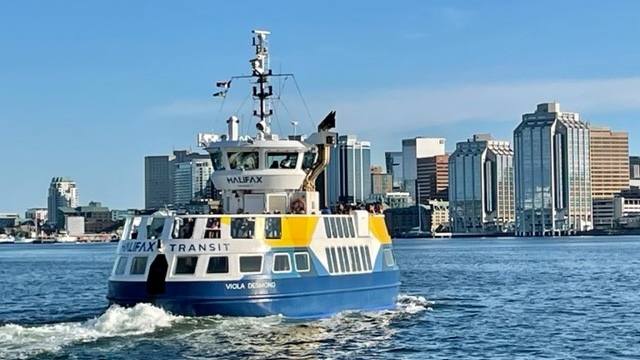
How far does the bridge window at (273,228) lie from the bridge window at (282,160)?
12.3 feet

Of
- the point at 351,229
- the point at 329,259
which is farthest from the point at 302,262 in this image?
the point at 351,229

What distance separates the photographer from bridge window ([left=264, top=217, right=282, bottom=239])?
40031 mm

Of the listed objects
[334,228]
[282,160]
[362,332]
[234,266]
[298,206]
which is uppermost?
[282,160]

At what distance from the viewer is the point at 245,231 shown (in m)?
39.7

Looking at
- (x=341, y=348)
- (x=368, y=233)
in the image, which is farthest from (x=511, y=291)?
(x=341, y=348)

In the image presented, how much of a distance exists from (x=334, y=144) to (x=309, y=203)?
323 centimetres

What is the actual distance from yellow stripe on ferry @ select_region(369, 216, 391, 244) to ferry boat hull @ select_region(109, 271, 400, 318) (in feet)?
11.4

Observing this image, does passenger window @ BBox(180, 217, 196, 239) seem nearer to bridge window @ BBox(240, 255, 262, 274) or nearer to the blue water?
bridge window @ BBox(240, 255, 262, 274)

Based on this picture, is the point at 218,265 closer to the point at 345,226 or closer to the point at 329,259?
the point at 329,259

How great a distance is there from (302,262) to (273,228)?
1612 mm

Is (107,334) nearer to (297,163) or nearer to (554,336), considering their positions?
(297,163)

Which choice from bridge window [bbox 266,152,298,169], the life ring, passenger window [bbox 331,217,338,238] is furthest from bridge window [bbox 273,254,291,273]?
bridge window [bbox 266,152,298,169]

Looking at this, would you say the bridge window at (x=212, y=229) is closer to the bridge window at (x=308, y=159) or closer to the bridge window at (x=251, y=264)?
the bridge window at (x=251, y=264)

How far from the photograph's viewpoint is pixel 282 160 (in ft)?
144
